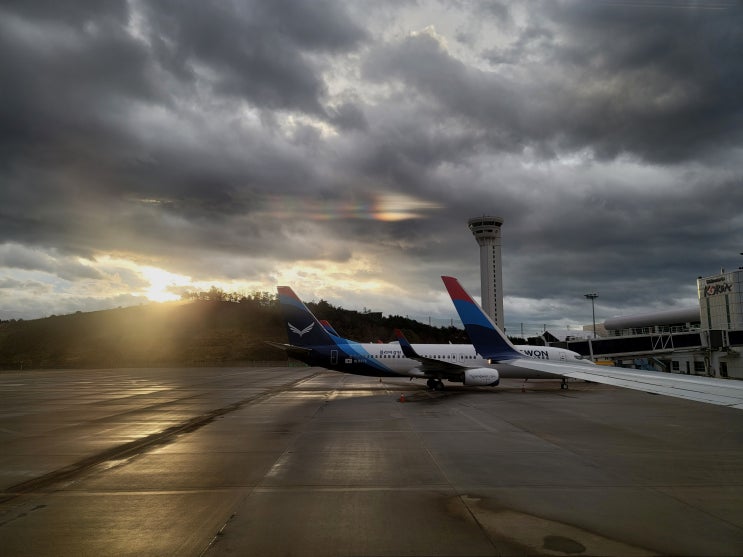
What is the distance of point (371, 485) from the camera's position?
862 centimetres

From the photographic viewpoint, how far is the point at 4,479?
938cm

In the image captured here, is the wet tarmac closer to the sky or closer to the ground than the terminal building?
closer to the ground

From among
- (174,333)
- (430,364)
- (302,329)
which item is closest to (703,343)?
(430,364)

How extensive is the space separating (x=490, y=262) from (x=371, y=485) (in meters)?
98.3

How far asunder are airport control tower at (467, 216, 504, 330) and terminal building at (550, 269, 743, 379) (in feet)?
87.2

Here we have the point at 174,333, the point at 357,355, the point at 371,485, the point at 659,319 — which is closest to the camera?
the point at 371,485

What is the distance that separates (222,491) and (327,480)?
197cm

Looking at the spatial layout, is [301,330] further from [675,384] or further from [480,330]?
[675,384]

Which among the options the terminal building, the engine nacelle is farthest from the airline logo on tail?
the terminal building

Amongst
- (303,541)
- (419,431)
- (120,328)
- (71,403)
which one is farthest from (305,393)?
(120,328)

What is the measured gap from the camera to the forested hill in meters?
99.9

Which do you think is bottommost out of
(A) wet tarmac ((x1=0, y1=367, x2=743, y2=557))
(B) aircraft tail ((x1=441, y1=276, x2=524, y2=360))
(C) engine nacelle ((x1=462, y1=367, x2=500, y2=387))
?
(A) wet tarmac ((x1=0, y1=367, x2=743, y2=557))

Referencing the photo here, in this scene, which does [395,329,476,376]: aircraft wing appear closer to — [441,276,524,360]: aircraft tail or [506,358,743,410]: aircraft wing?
[441,276,524,360]: aircraft tail

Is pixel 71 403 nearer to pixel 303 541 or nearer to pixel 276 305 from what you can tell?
pixel 303 541
